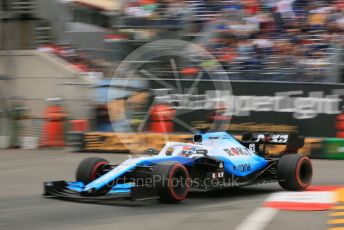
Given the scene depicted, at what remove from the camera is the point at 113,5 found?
21.6 m

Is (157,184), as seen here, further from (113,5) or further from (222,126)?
(113,5)

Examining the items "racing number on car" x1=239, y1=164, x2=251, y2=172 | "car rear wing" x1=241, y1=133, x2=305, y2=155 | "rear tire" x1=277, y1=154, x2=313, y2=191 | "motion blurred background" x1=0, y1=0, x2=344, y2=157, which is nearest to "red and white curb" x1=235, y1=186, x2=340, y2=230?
"rear tire" x1=277, y1=154, x2=313, y2=191

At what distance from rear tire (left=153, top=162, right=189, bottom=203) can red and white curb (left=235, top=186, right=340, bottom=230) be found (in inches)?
39.1

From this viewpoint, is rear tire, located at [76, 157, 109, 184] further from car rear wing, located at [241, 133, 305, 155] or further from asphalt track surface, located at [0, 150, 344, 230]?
car rear wing, located at [241, 133, 305, 155]

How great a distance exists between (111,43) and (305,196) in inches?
423

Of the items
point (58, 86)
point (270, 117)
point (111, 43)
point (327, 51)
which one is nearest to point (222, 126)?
point (270, 117)

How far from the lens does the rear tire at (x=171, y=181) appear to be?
7727 mm

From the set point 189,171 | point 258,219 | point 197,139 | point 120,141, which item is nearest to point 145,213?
point 189,171

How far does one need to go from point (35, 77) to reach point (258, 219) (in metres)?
13.7

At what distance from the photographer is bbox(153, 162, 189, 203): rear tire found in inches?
304

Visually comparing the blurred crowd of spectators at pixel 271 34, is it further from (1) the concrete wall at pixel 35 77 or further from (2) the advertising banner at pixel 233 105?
(1) the concrete wall at pixel 35 77

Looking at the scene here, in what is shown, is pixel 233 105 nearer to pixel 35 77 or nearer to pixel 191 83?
pixel 191 83

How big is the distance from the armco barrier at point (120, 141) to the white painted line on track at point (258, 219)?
7315 mm

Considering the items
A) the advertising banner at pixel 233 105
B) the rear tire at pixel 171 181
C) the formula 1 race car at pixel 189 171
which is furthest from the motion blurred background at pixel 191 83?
the rear tire at pixel 171 181
